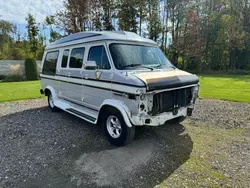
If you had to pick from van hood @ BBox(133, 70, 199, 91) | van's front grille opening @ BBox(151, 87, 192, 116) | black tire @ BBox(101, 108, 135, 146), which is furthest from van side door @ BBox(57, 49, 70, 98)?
van's front grille opening @ BBox(151, 87, 192, 116)

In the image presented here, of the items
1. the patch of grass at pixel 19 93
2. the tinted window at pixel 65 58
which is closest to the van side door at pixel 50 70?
the tinted window at pixel 65 58

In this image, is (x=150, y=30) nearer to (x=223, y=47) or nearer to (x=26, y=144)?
(x=223, y=47)

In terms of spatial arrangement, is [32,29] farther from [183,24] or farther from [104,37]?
[104,37]

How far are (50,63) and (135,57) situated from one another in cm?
380

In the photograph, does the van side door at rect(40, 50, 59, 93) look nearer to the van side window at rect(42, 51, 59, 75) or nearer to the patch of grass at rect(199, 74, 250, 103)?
the van side window at rect(42, 51, 59, 75)

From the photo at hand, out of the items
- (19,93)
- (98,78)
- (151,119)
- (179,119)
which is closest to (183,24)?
(19,93)

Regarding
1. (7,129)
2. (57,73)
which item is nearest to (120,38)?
(57,73)

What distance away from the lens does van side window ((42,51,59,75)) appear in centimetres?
645

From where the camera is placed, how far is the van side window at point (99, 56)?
13.9ft

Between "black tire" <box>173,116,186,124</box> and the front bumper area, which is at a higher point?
the front bumper area

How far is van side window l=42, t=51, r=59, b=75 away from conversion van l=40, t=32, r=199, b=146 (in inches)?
38.2

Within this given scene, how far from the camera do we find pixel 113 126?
166 inches

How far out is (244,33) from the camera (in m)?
26.6

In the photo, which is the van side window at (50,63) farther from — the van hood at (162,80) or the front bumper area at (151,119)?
the front bumper area at (151,119)
